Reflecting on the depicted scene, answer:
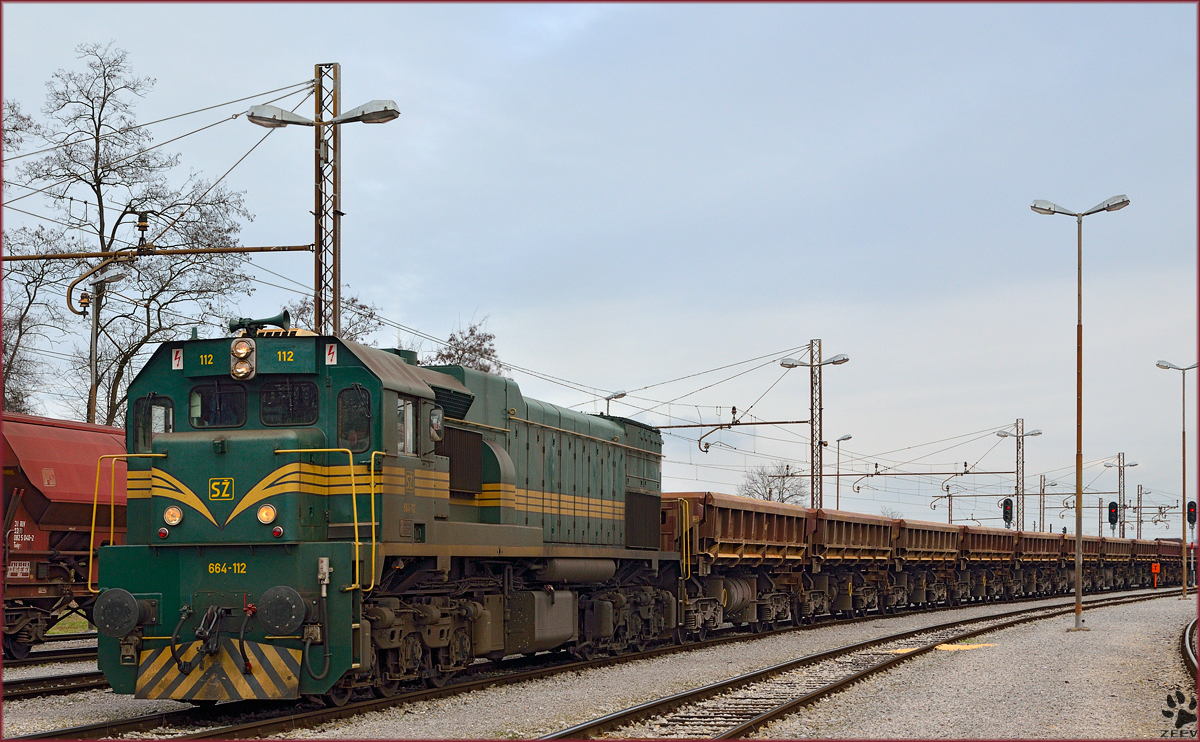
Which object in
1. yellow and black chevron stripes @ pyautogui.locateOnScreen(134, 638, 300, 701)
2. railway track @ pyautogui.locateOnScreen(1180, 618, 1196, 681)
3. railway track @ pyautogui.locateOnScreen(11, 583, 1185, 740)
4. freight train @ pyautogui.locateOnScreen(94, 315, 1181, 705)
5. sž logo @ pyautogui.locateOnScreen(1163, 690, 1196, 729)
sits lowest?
railway track @ pyautogui.locateOnScreen(1180, 618, 1196, 681)

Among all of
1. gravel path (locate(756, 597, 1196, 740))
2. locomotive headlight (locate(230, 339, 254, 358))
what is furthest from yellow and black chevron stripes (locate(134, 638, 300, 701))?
gravel path (locate(756, 597, 1196, 740))

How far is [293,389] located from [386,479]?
1418 millimetres

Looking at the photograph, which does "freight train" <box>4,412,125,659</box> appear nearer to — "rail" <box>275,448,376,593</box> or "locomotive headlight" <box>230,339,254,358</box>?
"locomotive headlight" <box>230,339,254,358</box>

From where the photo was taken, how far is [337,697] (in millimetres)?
12250

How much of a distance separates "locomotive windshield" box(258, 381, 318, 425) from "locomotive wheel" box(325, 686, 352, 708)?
2859mm

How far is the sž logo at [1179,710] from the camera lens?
40.5 feet

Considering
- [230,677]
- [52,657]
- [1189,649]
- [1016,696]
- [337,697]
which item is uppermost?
[230,677]

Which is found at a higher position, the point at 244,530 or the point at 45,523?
the point at 244,530

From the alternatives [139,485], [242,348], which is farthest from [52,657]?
[242,348]

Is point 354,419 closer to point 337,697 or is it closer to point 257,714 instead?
point 337,697

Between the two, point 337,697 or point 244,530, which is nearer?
point 244,530

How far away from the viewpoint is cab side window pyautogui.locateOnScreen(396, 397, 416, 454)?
492 inches

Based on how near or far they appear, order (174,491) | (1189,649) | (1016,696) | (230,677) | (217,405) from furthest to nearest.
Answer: (1189,649) → (1016,696) → (217,405) → (174,491) → (230,677)

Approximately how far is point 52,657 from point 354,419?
942 centimetres
